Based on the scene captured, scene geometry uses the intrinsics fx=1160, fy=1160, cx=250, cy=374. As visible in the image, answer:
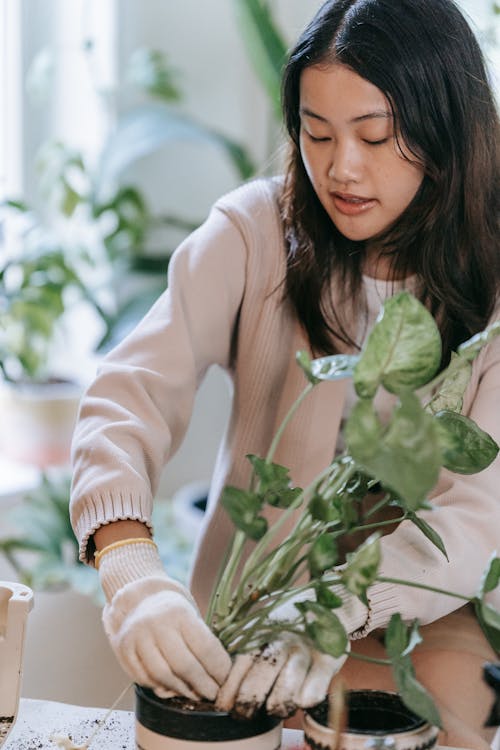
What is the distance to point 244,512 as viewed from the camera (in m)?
Result: 0.96

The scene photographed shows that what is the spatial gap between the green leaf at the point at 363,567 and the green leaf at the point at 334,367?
0.15 m

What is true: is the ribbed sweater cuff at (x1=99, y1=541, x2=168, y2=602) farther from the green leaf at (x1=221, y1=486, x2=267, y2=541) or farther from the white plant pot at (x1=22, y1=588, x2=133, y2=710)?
the white plant pot at (x1=22, y1=588, x2=133, y2=710)

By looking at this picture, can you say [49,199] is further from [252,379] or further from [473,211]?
[473,211]

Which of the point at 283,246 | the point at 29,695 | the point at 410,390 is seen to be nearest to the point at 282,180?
the point at 283,246

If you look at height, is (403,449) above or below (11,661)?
above

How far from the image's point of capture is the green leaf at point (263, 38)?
2244 millimetres

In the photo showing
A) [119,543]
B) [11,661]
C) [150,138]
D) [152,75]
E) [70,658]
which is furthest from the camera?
[152,75]

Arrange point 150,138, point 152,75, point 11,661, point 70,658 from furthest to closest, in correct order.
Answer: point 152,75, point 150,138, point 70,658, point 11,661

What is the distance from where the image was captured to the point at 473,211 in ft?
4.71

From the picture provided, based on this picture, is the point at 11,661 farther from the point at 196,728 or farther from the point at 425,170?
the point at 425,170

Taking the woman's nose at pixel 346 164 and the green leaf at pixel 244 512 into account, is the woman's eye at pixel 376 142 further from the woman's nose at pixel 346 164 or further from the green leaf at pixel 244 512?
the green leaf at pixel 244 512

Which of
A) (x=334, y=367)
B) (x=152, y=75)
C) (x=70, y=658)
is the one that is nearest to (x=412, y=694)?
(x=334, y=367)

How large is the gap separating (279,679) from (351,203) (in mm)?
610

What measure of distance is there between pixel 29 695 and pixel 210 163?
1.43 m
